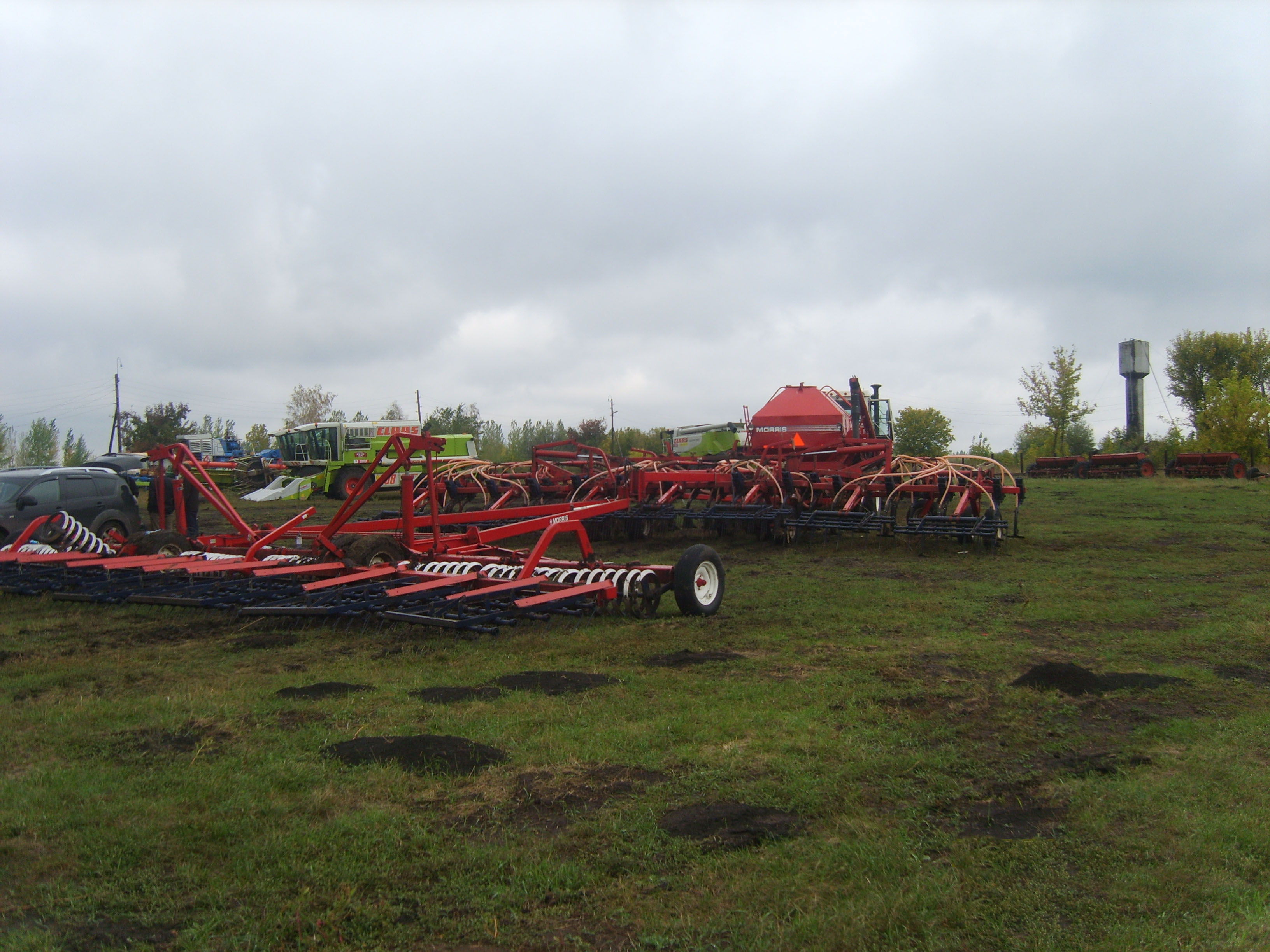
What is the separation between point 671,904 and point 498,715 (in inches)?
88.3

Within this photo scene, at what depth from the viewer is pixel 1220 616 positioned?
316 inches

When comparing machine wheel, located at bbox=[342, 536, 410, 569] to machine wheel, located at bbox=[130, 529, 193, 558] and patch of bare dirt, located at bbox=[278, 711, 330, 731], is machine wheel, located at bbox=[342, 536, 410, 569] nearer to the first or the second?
machine wheel, located at bbox=[130, 529, 193, 558]

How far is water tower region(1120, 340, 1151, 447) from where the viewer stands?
61375mm

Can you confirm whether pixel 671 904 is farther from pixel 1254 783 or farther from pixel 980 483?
pixel 980 483

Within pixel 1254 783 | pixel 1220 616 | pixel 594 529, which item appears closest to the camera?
pixel 1254 783

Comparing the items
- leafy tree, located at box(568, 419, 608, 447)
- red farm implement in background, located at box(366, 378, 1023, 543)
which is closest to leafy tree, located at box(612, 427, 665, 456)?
leafy tree, located at box(568, 419, 608, 447)

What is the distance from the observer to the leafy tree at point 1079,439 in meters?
57.5

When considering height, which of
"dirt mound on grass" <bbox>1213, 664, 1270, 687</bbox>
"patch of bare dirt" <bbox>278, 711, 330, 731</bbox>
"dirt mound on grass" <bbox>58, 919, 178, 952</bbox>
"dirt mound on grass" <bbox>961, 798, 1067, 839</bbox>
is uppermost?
"patch of bare dirt" <bbox>278, 711, 330, 731</bbox>

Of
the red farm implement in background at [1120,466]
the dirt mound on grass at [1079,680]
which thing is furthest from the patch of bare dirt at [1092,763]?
the red farm implement in background at [1120,466]

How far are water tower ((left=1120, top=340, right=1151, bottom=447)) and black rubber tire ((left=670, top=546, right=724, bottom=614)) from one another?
61196 millimetres

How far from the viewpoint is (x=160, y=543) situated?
1044 cm

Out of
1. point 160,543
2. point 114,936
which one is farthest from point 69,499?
point 114,936

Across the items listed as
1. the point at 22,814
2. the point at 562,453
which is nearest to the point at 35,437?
the point at 562,453

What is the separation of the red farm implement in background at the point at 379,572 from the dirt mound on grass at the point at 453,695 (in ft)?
2.84
